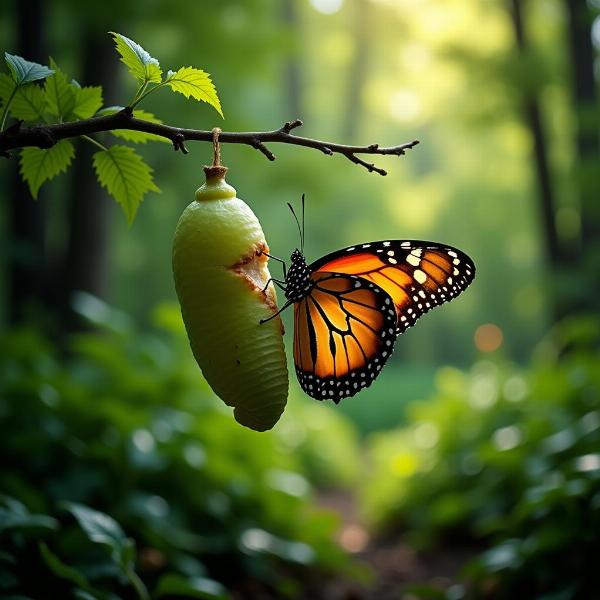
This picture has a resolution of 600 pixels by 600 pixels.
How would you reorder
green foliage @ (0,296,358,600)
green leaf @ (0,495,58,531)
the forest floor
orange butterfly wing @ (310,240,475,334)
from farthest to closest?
the forest floor, green foliage @ (0,296,358,600), green leaf @ (0,495,58,531), orange butterfly wing @ (310,240,475,334)

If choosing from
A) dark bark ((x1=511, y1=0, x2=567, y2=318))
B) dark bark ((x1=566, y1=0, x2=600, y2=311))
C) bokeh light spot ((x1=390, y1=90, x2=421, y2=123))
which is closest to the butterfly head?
dark bark ((x1=566, y1=0, x2=600, y2=311))

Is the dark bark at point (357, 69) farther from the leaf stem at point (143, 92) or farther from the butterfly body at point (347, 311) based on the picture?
the leaf stem at point (143, 92)

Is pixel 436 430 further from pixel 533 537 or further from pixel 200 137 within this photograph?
pixel 200 137

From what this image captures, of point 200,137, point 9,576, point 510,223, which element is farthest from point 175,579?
point 510,223

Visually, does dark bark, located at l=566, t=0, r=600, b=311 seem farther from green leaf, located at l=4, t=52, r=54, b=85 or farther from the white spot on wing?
green leaf, located at l=4, t=52, r=54, b=85

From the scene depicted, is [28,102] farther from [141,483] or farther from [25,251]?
[25,251]

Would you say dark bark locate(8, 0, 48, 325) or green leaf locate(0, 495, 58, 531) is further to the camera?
dark bark locate(8, 0, 48, 325)
